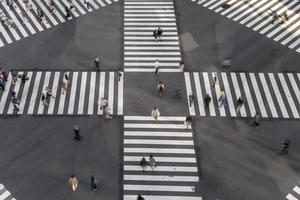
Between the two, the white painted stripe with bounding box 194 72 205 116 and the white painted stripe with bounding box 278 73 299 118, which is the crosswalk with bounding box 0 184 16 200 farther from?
the white painted stripe with bounding box 278 73 299 118

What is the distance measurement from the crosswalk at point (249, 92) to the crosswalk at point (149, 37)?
10.9 ft

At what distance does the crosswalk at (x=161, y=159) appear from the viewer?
98.9 ft

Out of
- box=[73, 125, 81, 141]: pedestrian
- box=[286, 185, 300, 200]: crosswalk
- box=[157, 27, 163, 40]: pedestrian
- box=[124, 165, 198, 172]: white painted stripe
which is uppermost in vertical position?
box=[157, 27, 163, 40]: pedestrian

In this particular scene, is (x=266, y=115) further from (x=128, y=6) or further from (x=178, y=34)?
(x=128, y=6)

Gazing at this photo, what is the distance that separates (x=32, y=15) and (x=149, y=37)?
1260cm

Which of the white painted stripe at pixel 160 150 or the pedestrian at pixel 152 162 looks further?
the white painted stripe at pixel 160 150

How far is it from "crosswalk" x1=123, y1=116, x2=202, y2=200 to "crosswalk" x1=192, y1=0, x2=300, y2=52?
15.1m

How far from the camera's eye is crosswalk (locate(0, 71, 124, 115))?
3559cm

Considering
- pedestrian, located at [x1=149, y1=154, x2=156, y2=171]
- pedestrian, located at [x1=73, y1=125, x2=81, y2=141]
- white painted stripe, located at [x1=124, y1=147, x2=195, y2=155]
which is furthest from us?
pedestrian, located at [x1=73, y1=125, x2=81, y2=141]

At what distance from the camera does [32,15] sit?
44.7m

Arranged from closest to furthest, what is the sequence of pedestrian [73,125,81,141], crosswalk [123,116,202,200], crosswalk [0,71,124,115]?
1. crosswalk [123,116,202,200]
2. pedestrian [73,125,81,141]
3. crosswalk [0,71,124,115]

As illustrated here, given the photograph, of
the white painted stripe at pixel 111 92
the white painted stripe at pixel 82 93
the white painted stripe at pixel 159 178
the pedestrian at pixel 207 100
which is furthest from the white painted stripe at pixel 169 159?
the white painted stripe at pixel 82 93

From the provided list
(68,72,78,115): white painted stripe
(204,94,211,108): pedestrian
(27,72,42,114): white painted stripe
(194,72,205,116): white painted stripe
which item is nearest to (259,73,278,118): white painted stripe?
(204,94,211,108): pedestrian

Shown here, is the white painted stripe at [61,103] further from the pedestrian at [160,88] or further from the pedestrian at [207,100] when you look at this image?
the pedestrian at [207,100]
